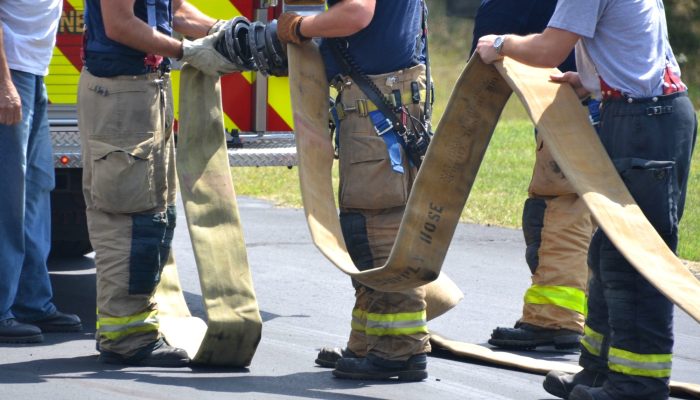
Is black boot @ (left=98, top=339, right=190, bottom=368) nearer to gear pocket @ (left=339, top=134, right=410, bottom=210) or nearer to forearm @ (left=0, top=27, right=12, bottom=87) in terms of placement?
gear pocket @ (left=339, top=134, right=410, bottom=210)

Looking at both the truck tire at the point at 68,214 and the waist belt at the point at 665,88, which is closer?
the waist belt at the point at 665,88

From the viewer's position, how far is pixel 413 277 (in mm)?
5344

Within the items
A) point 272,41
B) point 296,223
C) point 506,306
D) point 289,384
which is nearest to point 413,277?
point 289,384

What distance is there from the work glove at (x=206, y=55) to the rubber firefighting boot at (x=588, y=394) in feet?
6.47

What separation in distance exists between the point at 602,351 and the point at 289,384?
48.8 inches

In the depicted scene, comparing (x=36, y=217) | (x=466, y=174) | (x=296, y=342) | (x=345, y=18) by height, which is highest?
(x=345, y=18)

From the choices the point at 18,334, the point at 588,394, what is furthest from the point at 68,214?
→ the point at 588,394

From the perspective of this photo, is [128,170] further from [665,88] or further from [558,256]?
[665,88]

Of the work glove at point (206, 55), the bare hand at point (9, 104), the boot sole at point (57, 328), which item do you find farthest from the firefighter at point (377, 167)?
the boot sole at point (57, 328)

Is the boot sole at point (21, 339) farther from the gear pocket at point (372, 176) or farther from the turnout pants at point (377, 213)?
the gear pocket at point (372, 176)

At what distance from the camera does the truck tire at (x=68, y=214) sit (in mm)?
7500

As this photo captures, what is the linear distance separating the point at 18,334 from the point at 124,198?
36.2 inches

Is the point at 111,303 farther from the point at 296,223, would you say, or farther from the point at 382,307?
the point at 296,223

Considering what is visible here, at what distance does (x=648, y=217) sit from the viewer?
504 centimetres
